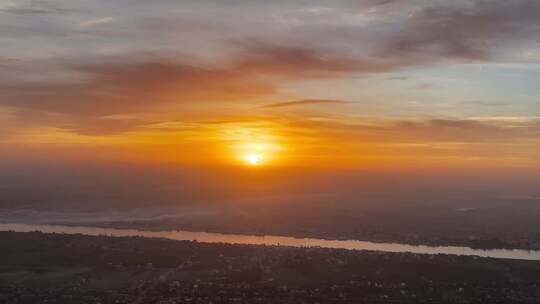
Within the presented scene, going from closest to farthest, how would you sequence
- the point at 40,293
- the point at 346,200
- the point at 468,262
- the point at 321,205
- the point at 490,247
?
1. the point at 40,293
2. the point at 468,262
3. the point at 490,247
4. the point at 321,205
5. the point at 346,200

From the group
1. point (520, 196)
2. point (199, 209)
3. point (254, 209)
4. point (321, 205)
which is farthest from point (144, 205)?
point (520, 196)

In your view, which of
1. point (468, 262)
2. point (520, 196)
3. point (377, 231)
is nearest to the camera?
point (468, 262)

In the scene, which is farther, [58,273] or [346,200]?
[346,200]

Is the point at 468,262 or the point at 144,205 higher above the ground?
the point at 144,205

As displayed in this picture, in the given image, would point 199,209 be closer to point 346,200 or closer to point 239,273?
point 346,200

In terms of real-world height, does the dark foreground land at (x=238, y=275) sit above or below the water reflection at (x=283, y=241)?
below

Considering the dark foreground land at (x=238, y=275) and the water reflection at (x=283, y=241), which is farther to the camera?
the water reflection at (x=283, y=241)
